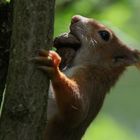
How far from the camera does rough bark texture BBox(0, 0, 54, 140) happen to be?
4441mm

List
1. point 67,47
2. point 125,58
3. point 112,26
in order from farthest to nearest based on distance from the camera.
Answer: point 112,26 < point 125,58 < point 67,47

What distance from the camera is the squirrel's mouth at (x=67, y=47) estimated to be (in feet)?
20.1

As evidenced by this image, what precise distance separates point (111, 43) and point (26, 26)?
2.46 meters

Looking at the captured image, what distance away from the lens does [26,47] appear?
4.46 metres

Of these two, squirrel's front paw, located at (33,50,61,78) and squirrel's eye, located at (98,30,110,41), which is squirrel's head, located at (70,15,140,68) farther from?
squirrel's front paw, located at (33,50,61,78)

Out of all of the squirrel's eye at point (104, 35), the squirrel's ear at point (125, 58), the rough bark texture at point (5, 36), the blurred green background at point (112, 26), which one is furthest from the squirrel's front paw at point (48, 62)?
the blurred green background at point (112, 26)

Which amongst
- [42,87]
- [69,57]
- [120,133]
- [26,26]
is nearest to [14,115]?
[42,87]

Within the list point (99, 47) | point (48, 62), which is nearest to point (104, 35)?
point (99, 47)

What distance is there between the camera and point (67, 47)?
20.4ft

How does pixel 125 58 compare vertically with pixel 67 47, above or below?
below

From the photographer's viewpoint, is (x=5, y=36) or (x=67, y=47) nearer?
(x=5, y=36)

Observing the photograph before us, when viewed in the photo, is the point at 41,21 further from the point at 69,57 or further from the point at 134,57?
the point at 134,57

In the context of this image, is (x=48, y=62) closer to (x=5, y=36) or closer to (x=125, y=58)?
(x=5, y=36)

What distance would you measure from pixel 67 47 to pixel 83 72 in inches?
12.3
